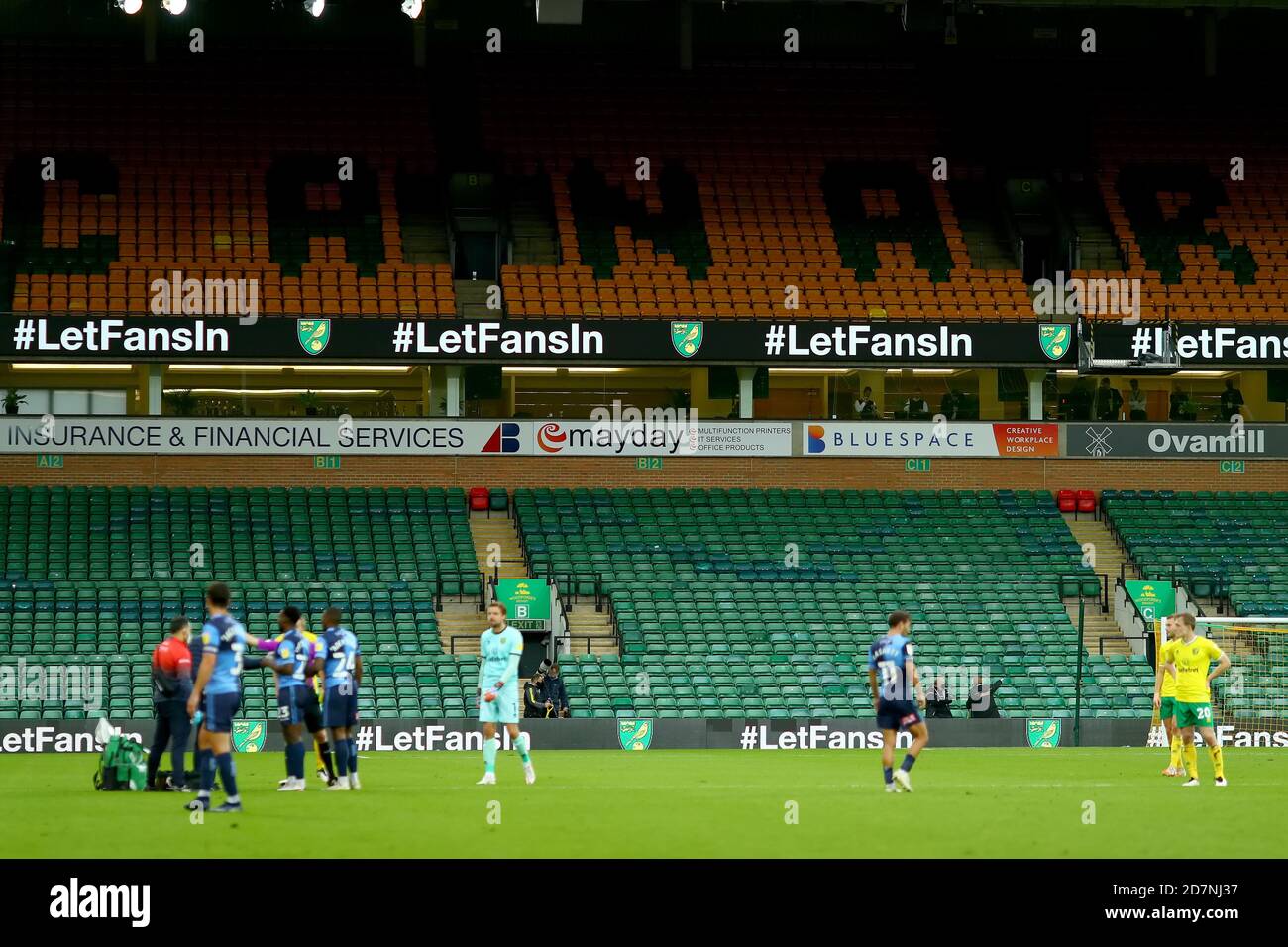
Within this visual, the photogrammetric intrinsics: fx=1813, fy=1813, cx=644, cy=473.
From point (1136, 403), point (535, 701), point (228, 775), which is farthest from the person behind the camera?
point (1136, 403)

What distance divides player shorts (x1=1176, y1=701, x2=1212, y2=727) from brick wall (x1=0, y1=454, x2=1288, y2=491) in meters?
19.9

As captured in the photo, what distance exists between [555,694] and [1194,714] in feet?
39.8

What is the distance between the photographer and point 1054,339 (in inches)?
1471

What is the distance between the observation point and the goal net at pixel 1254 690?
94.5 ft

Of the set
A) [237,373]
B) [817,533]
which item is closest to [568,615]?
[817,533]

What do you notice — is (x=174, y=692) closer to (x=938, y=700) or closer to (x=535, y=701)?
(x=535, y=701)

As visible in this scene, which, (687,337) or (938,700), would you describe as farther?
(687,337)

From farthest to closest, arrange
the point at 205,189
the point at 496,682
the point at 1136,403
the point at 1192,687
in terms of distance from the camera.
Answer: the point at 205,189 < the point at 1136,403 < the point at 1192,687 < the point at 496,682

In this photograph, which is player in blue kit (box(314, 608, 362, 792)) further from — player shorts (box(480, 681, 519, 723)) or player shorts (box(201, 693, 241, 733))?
player shorts (box(201, 693, 241, 733))

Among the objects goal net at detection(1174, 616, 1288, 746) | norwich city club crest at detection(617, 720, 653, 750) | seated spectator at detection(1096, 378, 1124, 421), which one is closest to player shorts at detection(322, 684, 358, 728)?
norwich city club crest at detection(617, 720, 653, 750)

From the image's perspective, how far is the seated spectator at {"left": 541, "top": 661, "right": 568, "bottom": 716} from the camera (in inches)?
1099

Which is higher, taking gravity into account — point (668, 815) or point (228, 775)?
point (228, 775)

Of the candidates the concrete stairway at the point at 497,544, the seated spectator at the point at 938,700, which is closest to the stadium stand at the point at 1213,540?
the seated spectator at the point at 938,700

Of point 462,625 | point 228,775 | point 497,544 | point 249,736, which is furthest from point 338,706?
point 497,544
